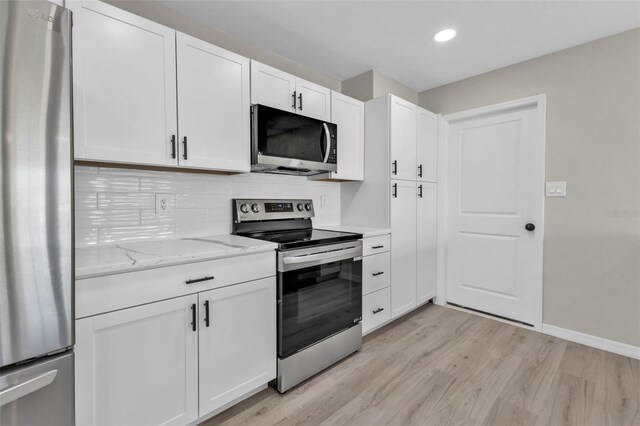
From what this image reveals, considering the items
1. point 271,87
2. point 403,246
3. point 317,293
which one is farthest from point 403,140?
point 317,293

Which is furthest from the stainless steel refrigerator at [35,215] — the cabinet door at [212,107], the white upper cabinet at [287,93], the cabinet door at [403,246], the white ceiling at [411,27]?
the cabinet door at [403,246]

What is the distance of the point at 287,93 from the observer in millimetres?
2271

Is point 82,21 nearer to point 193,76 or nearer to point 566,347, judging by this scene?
point 193,76

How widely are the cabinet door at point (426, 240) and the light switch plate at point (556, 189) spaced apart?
995 mm

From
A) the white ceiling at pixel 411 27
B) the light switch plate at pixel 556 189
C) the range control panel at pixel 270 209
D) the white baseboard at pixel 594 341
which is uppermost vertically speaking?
the white ceiling at pixel 411 27

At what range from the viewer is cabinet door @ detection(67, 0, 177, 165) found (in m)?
1.44

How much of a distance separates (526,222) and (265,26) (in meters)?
2.78

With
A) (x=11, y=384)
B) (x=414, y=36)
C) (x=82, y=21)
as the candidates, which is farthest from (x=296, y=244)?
(x=414, y=36)

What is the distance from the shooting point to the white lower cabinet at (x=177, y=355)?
1.24m

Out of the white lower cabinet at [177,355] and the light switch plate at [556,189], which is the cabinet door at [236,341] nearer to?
the white lower cabinet at [177,355]

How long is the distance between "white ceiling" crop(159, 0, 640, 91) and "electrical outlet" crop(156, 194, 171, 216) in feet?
4.12

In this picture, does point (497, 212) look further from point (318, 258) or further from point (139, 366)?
point (139, 366)

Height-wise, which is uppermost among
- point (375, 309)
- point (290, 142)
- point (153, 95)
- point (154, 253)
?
point (153, 95)

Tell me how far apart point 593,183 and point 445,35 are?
1662mm
